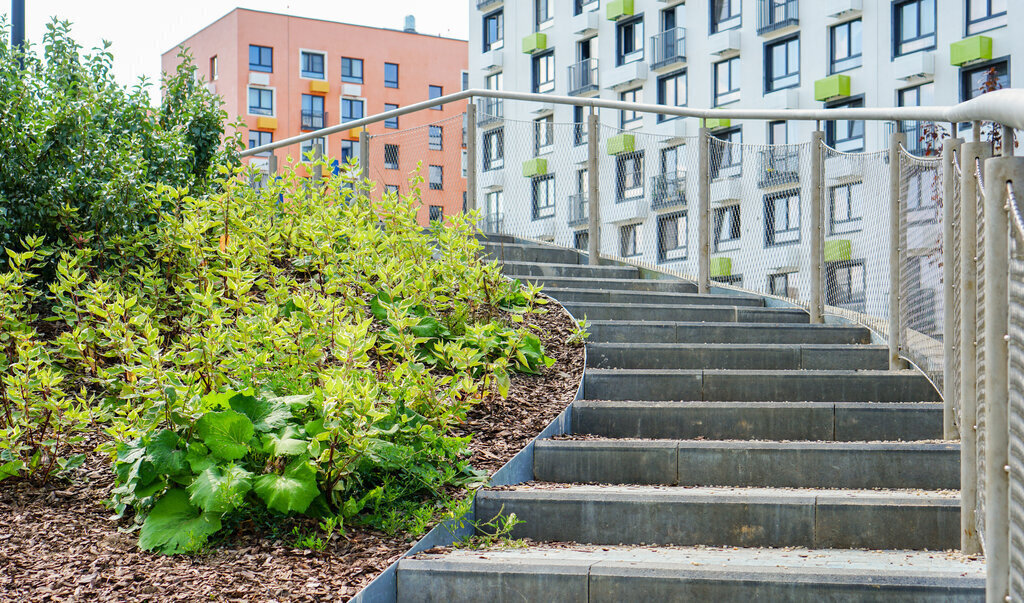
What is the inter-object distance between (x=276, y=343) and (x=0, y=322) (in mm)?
1488

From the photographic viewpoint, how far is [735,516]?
13.5 feet

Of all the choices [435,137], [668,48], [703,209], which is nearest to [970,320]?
[703,209]

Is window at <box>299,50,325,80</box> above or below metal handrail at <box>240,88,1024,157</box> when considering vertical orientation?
above

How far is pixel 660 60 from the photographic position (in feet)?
113

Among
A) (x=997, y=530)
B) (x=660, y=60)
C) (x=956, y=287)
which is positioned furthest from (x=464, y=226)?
(x=660, y=60)

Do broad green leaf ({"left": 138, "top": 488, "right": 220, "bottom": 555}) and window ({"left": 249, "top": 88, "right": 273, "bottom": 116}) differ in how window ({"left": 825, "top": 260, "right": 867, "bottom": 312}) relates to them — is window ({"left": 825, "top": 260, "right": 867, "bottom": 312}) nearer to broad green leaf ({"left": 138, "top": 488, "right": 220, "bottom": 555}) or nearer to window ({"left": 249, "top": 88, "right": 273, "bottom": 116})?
broad green leaf ({"left": 138, "top": 488, "right": 220, "bottom": 555})

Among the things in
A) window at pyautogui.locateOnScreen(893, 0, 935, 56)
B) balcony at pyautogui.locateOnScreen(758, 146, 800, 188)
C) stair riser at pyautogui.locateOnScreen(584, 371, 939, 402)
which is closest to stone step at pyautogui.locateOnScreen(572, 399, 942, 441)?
stair riser at pyautogui.locateOnScreen(584, 371, 939, 402)

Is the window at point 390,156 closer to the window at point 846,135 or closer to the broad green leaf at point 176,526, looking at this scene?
the broad green leaf at point 176,526

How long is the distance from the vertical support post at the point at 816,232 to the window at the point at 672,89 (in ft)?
90.1

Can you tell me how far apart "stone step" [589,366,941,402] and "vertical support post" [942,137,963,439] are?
36.7 inches

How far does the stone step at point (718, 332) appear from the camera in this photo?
6867 millimetres

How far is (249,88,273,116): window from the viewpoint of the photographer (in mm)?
52188

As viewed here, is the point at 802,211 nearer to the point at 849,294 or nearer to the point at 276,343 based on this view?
the point at 849,294

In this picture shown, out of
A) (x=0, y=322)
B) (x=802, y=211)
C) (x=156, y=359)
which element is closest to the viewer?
(x=156, y=359)
